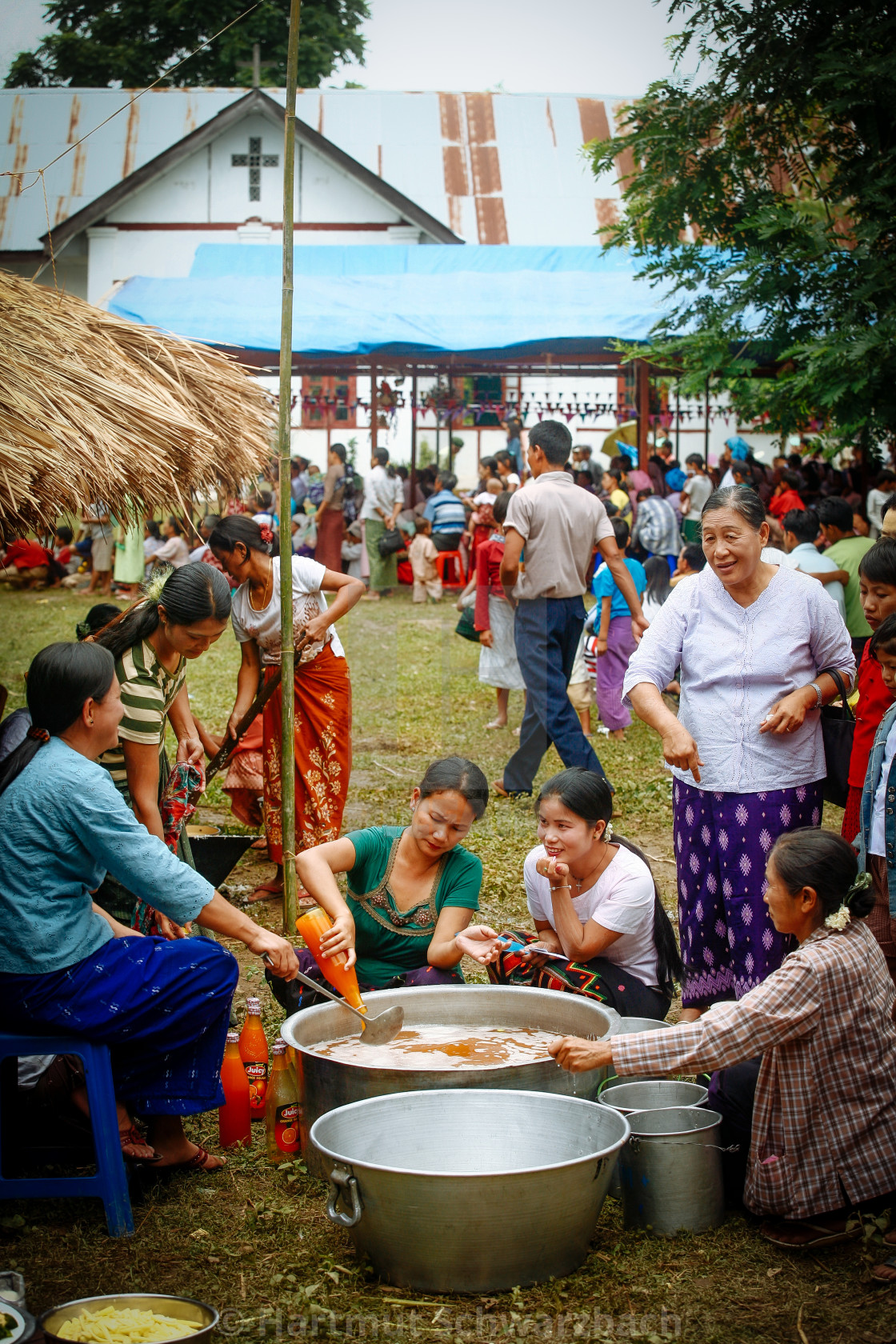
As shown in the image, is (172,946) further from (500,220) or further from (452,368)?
(500,220)

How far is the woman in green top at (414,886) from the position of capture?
352 centimetres

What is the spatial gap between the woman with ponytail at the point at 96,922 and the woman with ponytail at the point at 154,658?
0.88 meters

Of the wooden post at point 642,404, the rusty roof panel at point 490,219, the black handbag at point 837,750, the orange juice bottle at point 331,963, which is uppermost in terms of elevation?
the rusty roof panel at point 490,219

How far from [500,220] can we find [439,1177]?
24539mm

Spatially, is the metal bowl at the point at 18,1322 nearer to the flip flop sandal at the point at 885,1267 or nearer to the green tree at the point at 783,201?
the flip flop sandal at the point at 885,1267

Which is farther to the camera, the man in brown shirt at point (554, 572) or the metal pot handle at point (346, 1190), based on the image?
the man in brown shirt at point (554, 572)

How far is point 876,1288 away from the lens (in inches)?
103

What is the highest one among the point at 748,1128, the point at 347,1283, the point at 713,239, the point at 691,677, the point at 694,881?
the point at 713,239

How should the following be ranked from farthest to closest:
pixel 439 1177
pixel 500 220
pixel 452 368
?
pixel 500 220
pixel 452 368
pixel 439 1177

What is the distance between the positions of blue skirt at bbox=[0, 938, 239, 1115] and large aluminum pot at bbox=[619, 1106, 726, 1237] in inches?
43.1

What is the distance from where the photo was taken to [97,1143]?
2863 millimetres

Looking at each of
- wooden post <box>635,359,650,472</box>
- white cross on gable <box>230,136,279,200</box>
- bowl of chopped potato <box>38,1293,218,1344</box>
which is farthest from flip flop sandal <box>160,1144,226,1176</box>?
white cross on gable <box>230,136,279,200</box>

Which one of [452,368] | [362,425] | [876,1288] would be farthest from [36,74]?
[876,1288]

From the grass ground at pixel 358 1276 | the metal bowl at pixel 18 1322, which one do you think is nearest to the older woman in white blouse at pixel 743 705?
the grass ground at pixel 358 1276
